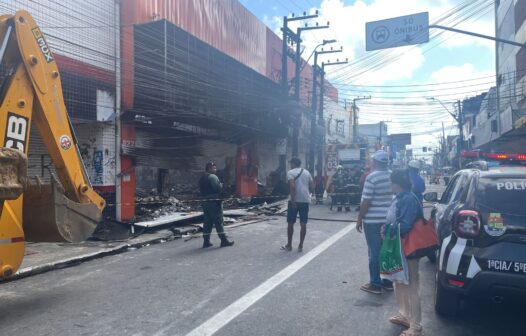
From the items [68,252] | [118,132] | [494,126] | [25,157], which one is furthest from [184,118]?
[494,126]

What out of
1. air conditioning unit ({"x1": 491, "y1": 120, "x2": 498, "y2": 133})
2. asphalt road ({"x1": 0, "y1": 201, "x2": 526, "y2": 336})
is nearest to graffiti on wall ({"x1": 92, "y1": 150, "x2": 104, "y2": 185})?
asphalt road ({"x1": 0, "y1": 201, "x2": 526, "y2": 336})

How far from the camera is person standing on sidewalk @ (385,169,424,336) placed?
4.10 meters

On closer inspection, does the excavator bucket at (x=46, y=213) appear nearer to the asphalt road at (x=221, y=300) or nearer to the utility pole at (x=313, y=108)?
the asphalt road at (x=221, y=300)

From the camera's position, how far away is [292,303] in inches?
204

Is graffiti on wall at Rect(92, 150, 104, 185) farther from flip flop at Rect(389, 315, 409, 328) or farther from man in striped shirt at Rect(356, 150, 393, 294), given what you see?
flip flop at Rect(389, 315, 409, 328)

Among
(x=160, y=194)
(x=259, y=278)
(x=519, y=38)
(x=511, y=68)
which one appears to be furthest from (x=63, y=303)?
(x=511, y=68)

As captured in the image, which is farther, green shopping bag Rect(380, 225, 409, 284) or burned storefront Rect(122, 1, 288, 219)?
burned storefront Rect(122, 1, 288, 219)

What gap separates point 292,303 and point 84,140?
30.5 ft

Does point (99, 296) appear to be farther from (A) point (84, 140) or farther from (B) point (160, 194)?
(B) point (160, 194)

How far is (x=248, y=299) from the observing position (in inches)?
211

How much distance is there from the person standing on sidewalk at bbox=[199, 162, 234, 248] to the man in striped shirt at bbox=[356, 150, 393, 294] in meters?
3.97

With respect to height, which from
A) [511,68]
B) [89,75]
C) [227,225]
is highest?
[511,68]

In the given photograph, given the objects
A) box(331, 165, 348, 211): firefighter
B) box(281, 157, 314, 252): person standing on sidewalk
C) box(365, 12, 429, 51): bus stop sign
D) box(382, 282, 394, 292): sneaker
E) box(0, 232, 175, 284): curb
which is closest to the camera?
box(382, 282, 394, 292): sneaker

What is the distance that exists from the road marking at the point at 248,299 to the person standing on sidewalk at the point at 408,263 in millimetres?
1674
